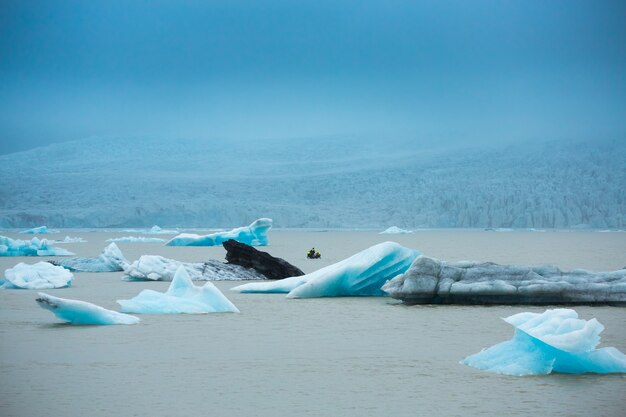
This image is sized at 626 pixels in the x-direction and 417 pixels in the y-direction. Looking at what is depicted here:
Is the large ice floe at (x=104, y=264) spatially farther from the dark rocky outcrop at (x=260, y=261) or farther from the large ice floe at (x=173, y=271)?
the dark rocky outcrop at (x=260, y=261)

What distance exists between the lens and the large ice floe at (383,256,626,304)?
8852 millimetres

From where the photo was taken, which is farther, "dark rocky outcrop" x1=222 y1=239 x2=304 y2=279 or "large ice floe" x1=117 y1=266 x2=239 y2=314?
"dark rocky outcrop" x1=222 y1=239 x2=304 y2=279

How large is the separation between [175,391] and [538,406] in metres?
1.97

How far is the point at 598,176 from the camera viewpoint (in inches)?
2083

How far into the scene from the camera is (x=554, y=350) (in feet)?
17.6

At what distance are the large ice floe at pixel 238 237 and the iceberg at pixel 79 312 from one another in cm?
1637

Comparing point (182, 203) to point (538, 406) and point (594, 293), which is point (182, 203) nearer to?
point (594, 293)

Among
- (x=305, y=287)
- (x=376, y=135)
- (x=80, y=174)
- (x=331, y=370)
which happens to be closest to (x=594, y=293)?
(x=305, y=287)

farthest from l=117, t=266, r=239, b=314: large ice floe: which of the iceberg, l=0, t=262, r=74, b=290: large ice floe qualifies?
l=0, t=262, r=74, b=290: large ice floe

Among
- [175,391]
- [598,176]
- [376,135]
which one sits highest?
[376,135]

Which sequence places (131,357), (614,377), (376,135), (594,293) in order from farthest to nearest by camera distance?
(376,135)
(594,293)
(131,357)
(614,377)

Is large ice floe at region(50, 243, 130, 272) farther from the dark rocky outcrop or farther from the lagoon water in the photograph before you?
the lagoon water

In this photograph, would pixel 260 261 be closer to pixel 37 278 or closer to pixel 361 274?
pixel 361 274

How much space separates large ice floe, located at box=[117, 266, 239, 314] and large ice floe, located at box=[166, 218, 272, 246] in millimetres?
15393
